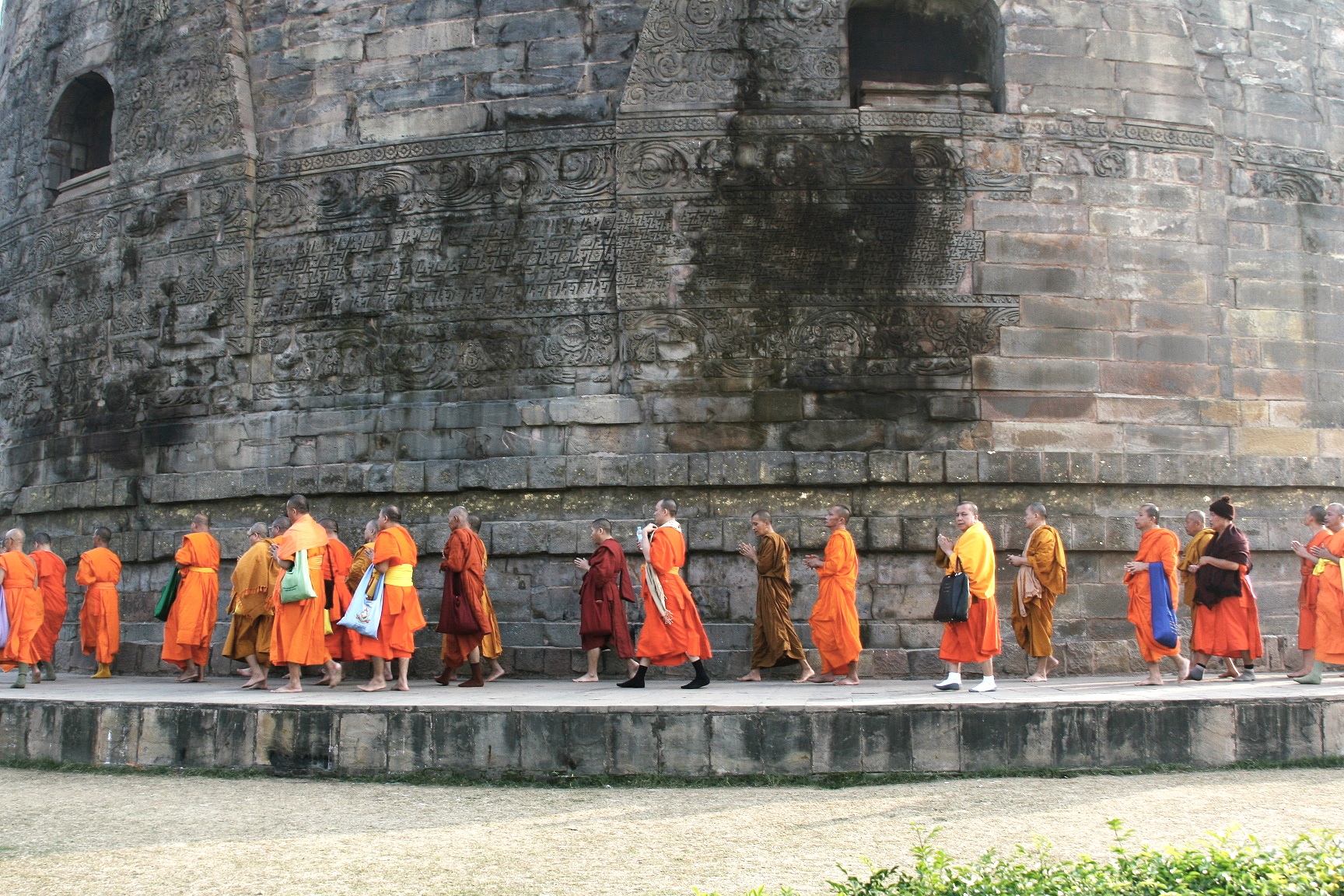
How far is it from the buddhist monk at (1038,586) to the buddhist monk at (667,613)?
255 cm

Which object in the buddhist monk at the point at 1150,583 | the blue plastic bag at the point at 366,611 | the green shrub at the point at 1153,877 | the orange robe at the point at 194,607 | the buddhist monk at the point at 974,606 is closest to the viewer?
the green shrub at the point at 1153,877

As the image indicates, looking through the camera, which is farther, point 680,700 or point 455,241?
point 455,241

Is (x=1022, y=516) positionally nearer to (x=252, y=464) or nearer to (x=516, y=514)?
(x=516, y=514)

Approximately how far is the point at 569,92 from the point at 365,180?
2122mm

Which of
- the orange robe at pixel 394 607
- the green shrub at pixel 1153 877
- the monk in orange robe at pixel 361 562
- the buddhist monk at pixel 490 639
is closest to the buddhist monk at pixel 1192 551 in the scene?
the buddhist monk at pixel 490 639

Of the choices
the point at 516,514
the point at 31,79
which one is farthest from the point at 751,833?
the point at 31,79

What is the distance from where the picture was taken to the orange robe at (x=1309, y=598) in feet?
30.7

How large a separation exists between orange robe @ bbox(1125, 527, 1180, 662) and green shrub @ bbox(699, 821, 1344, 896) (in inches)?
194

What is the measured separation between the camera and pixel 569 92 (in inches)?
424

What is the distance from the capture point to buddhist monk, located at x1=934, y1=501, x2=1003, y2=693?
8883 millimetres

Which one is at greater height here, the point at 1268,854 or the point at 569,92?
the point at 569,92

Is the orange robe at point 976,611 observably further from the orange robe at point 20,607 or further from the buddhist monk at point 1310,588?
the orange robe at point 20,607

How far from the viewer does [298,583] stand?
30.0 ft

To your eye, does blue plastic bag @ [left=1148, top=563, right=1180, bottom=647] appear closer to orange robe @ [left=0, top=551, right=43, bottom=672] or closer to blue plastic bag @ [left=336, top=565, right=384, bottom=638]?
blue plastic bag @ [left=336, top=565, right=384, bottom=638]
